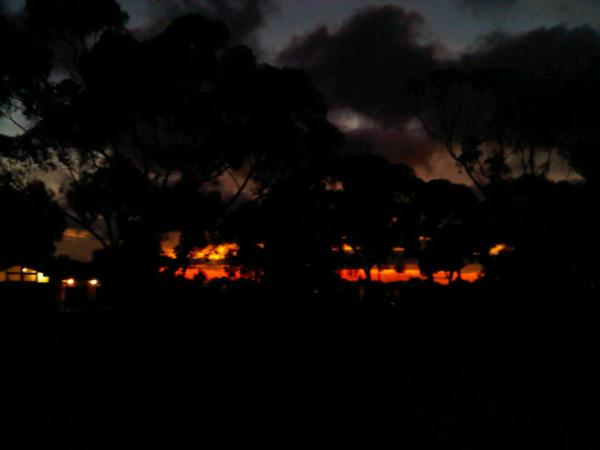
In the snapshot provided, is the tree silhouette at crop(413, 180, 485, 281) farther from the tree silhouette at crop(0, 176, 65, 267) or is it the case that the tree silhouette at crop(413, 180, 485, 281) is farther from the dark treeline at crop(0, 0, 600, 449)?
the tree silhouette at crop(0, 176, 65, 267)

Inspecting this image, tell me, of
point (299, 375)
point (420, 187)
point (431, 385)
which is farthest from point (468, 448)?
point (420, 187)

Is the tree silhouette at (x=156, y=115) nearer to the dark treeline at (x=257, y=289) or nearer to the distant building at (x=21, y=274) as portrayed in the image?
the dark treeline at (x=257, y=289)

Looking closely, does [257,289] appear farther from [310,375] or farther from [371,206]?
[371,206]

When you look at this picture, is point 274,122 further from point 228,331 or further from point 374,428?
point 374,428

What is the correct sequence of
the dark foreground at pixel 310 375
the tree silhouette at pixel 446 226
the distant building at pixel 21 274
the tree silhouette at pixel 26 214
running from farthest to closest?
1. the tree silhouette at pixel 446 226
2. the distant building at pixel 21 274
3. the tree silhouette at pixel 26 214
4. the dark foreground at pixel 310 375

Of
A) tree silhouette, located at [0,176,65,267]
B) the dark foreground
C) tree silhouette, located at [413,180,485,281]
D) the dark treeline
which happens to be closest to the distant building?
the dark treeline

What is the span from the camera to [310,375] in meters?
9.96

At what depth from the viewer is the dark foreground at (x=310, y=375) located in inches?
261

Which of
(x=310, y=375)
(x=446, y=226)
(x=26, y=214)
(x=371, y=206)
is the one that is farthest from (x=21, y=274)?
(x=310, y=375)

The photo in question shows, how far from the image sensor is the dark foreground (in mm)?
6641

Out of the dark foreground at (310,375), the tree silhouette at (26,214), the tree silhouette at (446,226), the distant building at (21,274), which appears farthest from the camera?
the tree silhouette at (446,226)

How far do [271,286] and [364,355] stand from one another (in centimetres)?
532

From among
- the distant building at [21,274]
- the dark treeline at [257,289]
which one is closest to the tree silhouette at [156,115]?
the dark treeline at [257,289]

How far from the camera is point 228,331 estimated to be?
40.4 ft
